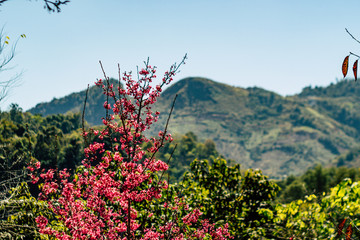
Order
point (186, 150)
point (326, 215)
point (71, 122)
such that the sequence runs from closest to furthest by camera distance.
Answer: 1. point (326, 215)
2. point (71, 122)
3. point (186, 150)

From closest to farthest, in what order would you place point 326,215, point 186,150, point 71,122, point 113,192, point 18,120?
point 113,192
point 326,215
point 18,120
point 71,122
point 186,150

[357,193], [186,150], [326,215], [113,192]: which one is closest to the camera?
[113,192]

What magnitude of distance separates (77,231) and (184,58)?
355 centimetres

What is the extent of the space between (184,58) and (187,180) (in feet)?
15.3

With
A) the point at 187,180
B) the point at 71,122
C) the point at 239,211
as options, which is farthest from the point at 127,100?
the point at 71,122

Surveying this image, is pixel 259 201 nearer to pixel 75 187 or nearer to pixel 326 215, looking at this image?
pixel 326 215

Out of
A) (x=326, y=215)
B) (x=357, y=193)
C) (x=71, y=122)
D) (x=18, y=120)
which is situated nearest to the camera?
(x=357, y=193)

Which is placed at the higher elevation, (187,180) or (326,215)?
(187,180)

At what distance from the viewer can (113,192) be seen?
16.5 ft

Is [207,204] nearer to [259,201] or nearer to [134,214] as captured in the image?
[259,201]

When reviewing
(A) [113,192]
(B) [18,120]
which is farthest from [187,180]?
(B) [18,120]

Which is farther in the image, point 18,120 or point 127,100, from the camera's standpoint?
point 18,120

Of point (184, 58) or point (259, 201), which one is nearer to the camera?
point (184, 58)

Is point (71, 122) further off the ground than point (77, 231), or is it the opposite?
point (71, 122)
